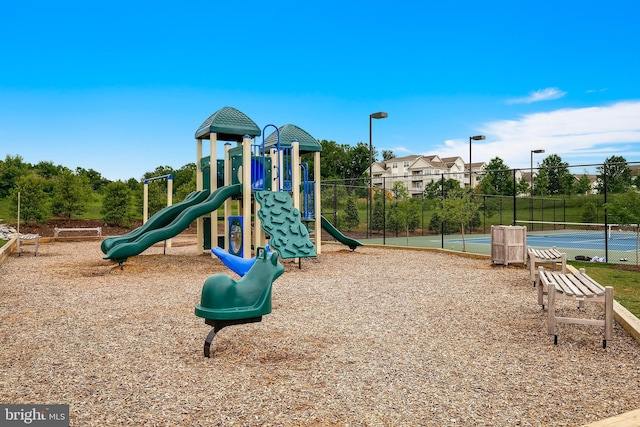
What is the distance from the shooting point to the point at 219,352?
15.6 ft

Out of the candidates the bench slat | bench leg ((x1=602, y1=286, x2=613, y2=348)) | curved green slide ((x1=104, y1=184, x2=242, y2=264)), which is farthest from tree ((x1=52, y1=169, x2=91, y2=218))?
bench leg ((x1=602, y1=286, x2=613, y2=348))

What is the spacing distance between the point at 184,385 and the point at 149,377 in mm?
382

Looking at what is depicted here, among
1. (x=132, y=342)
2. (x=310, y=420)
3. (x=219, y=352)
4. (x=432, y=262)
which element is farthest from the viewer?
(x=432, y=262)

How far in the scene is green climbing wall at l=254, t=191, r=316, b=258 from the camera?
432 inches

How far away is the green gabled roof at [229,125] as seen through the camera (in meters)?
12.9

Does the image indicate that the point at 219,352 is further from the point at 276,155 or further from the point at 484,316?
the point at 276,155

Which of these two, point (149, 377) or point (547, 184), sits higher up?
point (547, 184)

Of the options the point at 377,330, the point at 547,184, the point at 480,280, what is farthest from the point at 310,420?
the point at 547,184

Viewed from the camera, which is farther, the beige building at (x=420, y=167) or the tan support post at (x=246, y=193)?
the beige building at (x=420, y=167)

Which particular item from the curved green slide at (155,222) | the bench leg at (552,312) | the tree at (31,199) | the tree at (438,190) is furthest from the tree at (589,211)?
the tree at (31,199)

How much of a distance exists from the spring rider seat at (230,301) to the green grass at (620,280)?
497 cm

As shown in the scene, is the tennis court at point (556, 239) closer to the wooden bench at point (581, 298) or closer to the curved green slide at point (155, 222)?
the curved green slide at point (155, 222)

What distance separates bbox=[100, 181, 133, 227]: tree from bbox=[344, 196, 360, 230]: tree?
1116cm

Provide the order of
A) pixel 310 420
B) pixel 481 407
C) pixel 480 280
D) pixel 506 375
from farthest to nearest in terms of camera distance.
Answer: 1. pixel 480 280
2. pixel 506 375
3. pixel 481 407
4. pixel 310 420
